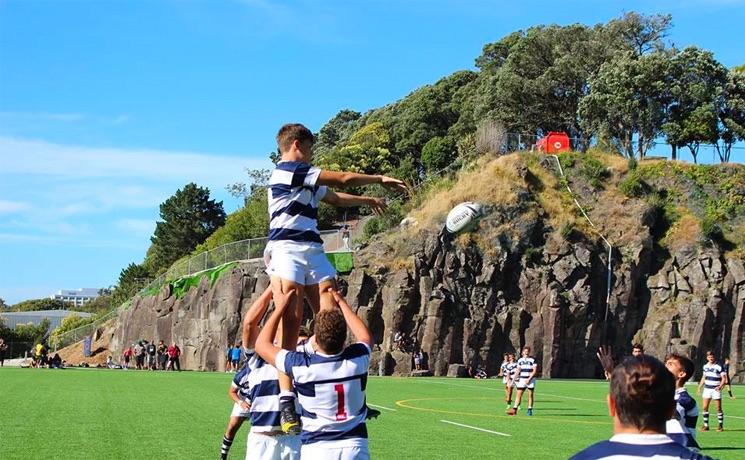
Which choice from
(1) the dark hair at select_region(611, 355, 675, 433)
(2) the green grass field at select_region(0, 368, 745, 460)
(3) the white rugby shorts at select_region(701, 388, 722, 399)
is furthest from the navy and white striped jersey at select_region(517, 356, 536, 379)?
(1) the dark hair at select_region(611, 355, 675, 433)

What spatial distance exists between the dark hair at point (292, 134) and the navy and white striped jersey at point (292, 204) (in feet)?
0.61

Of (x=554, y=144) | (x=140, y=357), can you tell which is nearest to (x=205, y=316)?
(x=140, y=357)

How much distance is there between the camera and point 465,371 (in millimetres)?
53688

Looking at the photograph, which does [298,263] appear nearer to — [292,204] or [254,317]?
[292,204]

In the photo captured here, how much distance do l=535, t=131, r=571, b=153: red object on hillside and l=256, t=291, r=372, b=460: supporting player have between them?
192 ft

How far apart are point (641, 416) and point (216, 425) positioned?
16.4 m

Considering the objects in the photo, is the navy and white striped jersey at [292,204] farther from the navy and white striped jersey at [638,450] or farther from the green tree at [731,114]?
the green tree at [731,114]

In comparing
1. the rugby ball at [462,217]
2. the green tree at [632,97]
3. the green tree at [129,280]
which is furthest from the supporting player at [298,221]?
the green tree at [129,280]

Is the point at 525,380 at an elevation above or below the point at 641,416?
below

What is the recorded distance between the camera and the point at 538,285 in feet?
185

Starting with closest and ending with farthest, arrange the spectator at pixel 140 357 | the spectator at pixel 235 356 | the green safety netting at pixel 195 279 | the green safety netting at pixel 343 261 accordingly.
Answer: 1. the spectator at pixel 235 356
2. the green safety netting at pixel 343 261
3. the green safety netting at pixel 195 279
4. the spectator at pixel 140 357

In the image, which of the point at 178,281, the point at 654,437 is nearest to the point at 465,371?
the point at 178,281

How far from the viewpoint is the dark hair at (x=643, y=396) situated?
4469 millimetres

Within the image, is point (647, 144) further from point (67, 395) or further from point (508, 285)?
point (67, 395)
